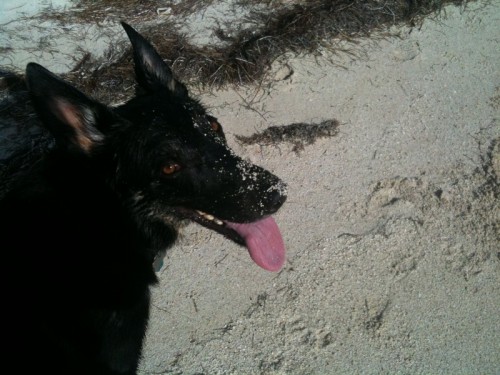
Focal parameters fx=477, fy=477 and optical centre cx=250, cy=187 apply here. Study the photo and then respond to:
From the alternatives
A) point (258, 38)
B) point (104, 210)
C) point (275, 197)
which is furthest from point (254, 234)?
point (258, 38)

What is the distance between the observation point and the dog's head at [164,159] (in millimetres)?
3018

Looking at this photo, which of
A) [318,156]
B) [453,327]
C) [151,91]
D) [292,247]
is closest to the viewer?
[151,91]

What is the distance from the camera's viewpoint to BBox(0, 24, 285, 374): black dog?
9.52ft

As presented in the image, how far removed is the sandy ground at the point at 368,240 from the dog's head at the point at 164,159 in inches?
41.6

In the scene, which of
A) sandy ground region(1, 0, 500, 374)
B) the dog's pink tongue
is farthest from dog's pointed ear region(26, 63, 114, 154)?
sandy ground region(1, 0, 500, 374)

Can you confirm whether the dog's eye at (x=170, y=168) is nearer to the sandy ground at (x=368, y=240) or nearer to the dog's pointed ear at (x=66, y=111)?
the dog's pointed ear at (x=66, y=111)

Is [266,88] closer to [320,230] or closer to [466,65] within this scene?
[320,230]

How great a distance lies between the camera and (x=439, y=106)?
15.8ft

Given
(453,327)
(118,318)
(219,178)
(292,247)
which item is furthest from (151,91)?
(453,327)

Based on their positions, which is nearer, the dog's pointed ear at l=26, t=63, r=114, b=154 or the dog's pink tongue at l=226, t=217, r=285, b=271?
the dog's pointed ear at l=26, t=63, r=114, b=154

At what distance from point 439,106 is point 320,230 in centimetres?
183

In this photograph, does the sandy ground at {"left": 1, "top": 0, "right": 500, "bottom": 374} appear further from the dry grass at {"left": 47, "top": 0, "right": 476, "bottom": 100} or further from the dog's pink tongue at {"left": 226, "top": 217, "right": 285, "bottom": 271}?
the dog's pink tongue at {"left": 226, "top": 217, "right": 285, "bottom": 271}

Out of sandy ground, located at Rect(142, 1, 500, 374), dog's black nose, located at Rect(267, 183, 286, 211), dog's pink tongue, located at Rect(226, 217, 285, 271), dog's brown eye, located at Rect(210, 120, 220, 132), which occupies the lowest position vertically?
sandy ground, located at Rect(142, 1, 500, 374)

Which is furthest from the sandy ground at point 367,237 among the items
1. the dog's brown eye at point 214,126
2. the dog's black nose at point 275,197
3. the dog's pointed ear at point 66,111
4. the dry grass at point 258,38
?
the dog's pointed ear at point 66,111
